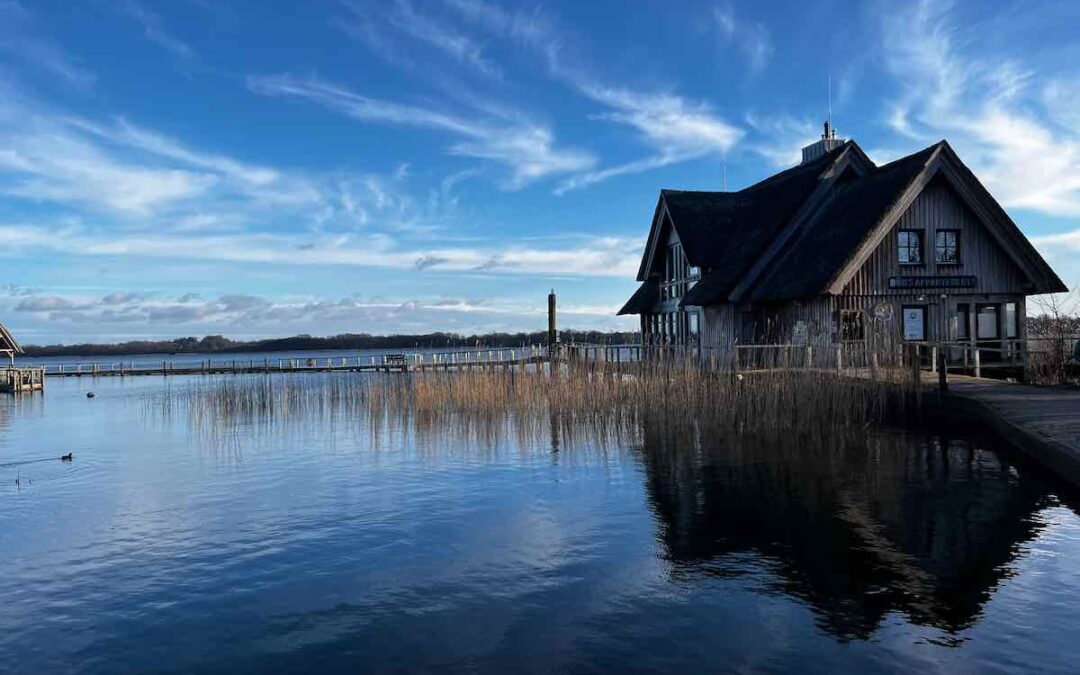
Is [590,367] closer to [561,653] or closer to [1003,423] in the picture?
[1003,423]

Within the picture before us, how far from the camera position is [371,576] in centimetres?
761

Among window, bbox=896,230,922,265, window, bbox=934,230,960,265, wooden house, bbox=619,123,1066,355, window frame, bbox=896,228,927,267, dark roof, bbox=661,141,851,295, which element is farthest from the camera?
dark roof, bbox=661,141,851,295

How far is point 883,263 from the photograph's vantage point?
22.6 metres

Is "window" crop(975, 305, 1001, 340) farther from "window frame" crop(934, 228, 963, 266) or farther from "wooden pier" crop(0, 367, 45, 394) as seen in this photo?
"wooden pier" crop(0, 367, 45, 394)

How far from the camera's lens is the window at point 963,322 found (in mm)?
23391

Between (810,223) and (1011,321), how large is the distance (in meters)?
6.39

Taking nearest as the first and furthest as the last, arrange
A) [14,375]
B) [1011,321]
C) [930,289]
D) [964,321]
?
1. [930,289]
2. [964,321]
3. [1011,321]
4. [14,375]

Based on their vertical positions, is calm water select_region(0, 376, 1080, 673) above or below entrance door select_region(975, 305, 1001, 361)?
below

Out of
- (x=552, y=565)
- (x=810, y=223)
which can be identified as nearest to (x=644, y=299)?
(x=810, y=223)

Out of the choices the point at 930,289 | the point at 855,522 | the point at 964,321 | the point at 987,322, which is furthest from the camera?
the point at 987,322

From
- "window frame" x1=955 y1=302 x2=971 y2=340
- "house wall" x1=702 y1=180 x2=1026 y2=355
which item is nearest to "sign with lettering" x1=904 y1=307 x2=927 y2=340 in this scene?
"house wall" x1=702 y1=180 x2=1026 y2=355

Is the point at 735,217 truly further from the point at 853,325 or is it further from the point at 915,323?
the point at 915,323

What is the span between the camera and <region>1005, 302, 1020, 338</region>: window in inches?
935

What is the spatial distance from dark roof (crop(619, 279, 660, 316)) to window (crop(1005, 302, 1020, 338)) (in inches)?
540
